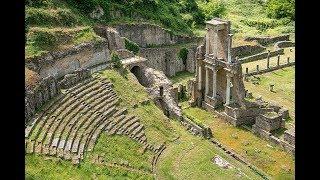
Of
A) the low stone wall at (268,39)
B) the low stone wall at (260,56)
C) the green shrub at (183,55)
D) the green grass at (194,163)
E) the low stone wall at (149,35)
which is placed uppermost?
the low stone wall at (149,35)

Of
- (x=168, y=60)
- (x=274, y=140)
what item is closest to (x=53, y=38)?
(x=168, y=60)

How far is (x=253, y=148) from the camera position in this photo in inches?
1080

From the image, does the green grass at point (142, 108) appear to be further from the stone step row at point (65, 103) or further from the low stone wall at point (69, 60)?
the low stone wall at point (69, 60)

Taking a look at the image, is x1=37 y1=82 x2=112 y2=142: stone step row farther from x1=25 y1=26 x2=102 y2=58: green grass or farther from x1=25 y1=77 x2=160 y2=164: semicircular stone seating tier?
x1=25 y1=26 x2=102 y2=58: green grass

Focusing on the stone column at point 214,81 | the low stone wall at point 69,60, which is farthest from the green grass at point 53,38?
the stone column at point 214,81

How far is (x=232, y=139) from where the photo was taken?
28641 mm

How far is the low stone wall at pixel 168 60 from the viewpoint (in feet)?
139

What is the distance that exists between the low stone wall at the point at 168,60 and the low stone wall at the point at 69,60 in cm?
847

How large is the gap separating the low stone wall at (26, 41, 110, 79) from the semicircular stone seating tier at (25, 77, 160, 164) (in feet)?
9.38

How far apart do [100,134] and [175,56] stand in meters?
21.0

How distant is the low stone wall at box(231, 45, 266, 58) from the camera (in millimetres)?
49347

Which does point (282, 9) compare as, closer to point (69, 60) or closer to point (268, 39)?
point (268, 39)
